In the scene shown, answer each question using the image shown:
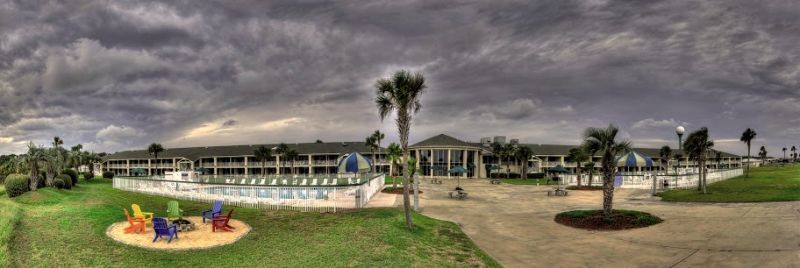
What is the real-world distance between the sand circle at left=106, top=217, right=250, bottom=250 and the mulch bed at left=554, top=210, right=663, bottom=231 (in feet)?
49.0

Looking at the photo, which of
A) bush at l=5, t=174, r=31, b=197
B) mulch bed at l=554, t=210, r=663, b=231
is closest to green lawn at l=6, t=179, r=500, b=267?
mulch bed at l=554, t=210, r=663, b=231

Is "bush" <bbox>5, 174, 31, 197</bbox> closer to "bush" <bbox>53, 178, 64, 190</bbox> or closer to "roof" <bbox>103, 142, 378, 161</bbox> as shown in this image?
"bush" <bbox>53, 178, 64, 190</bbox>

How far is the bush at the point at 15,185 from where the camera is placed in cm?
2500

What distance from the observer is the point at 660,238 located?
50.6 ft

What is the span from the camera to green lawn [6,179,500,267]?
439 inches

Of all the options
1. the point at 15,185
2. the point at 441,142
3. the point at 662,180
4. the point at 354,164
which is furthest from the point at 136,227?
the point at 441,142

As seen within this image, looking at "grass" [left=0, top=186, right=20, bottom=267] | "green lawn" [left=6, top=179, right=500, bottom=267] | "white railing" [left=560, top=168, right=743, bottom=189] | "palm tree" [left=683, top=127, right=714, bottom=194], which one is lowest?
"white railing" [left=560, top=168, right=743, bottom=189]

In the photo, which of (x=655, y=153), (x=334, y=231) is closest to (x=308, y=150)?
(x=334, y=231)

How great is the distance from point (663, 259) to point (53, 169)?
140 ft

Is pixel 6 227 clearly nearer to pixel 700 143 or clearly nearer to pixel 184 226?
pixel 184 226

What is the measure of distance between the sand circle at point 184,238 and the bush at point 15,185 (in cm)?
1617

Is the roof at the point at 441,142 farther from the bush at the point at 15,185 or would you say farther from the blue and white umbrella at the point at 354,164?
the bush at the point at 15,185

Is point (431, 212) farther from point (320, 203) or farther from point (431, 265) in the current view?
point (431, 265)

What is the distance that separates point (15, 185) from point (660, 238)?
35.8 m
